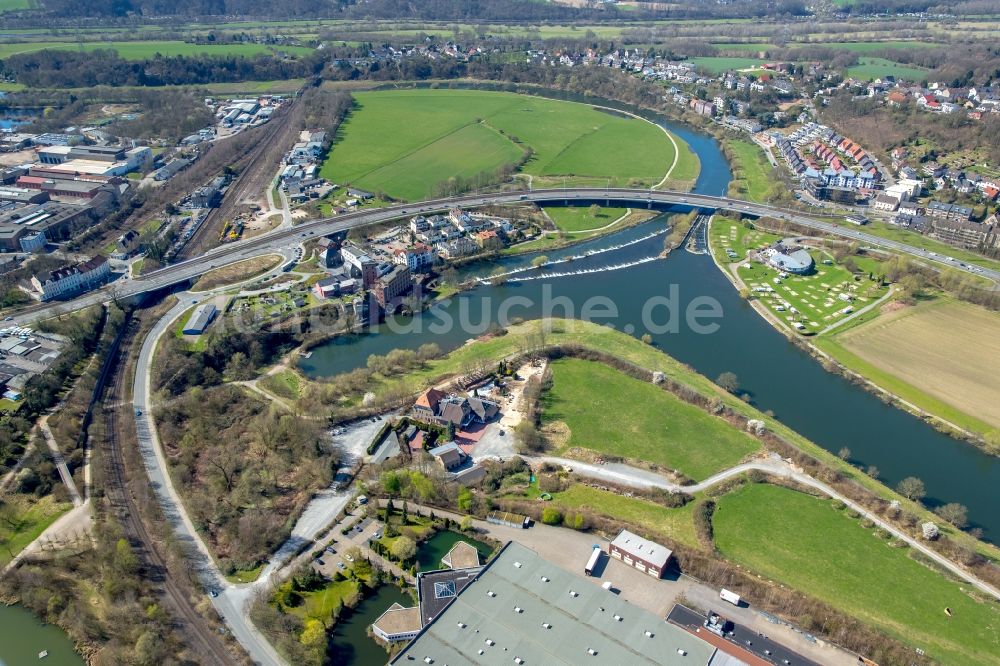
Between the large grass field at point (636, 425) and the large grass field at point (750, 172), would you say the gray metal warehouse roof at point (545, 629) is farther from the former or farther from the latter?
the large grass field at point (750, 172)

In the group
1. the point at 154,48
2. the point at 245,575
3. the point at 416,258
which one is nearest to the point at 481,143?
the point at 416,258

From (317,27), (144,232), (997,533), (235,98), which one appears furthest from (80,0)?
(997,533)

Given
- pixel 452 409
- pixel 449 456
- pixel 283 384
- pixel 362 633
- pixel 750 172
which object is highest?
pixel 750 172

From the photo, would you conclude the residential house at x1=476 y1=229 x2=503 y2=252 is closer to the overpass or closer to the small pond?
the overpass

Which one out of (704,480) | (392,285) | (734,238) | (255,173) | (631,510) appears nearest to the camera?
(631,510)

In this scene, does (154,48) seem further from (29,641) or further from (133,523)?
(29,641)

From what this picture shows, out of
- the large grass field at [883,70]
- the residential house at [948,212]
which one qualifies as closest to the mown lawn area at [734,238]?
the residential house at [948,212]
